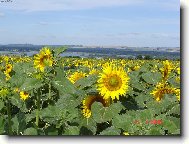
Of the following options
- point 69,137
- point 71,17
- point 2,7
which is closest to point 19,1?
point 2,7

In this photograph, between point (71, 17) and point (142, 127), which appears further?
point (71, 17)

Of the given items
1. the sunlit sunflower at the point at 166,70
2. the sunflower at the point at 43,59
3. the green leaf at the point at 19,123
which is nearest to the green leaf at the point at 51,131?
the green leaf at the point at 19,123

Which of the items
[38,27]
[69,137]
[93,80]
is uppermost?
[38,27]

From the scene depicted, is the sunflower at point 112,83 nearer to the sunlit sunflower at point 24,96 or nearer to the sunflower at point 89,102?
the sunflower at point 89,102

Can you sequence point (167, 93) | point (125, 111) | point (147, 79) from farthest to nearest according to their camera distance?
point (147, 79)
point (167, 93)
point (125, 111)

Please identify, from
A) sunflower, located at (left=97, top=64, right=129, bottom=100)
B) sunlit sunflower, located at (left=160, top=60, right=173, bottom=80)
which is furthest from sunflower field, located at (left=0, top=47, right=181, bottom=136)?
sunlit sunflower, located at (left=160, top=60, right=173, bottom=80)

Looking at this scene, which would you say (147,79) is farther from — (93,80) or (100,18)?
(100,18)

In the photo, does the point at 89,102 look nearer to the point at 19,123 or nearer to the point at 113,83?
the point at 113,83

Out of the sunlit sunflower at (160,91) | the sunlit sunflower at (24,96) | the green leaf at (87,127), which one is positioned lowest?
the green leaf at (87,127)

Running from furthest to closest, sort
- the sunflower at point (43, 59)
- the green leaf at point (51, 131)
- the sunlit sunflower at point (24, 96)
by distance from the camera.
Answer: the sunlit sunflower at point (24, 96), the sunflower at point (43, 59), the green leaf at point (51, 131)

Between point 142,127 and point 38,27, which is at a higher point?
point 38,27
